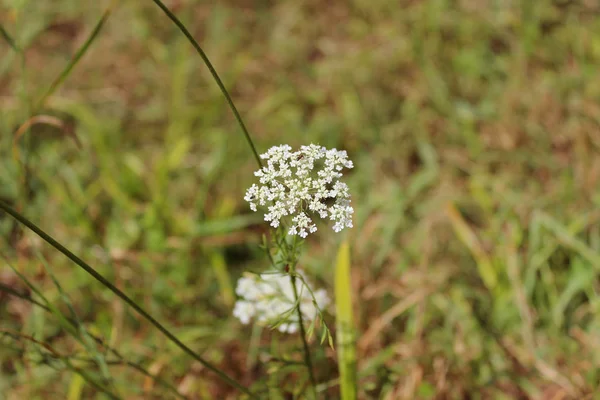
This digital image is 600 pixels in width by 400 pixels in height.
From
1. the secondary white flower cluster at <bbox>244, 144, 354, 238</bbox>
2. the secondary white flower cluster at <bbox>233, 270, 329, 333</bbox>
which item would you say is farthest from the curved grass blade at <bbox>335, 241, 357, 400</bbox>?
the secondary white flower cluster at <bbox>244, 144, 354, 238</bbox>

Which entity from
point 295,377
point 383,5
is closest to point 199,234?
point 295,377

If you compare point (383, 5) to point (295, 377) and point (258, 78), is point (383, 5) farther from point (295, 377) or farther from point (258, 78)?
point (295, 377)

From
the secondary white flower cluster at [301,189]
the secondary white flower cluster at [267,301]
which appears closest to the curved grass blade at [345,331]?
the secondary white flower cluster at [267,301]

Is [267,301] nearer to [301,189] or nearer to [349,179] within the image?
[301,189]

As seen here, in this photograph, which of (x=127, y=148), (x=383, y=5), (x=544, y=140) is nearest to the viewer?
(x=544, y=140)

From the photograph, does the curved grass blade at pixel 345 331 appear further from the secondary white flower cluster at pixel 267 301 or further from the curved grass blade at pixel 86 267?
the curved grass blade at pixel 86 267

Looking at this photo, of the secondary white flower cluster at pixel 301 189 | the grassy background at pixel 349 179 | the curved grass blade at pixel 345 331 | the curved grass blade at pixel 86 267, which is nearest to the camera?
the curved grass blade at pixel 86 267
